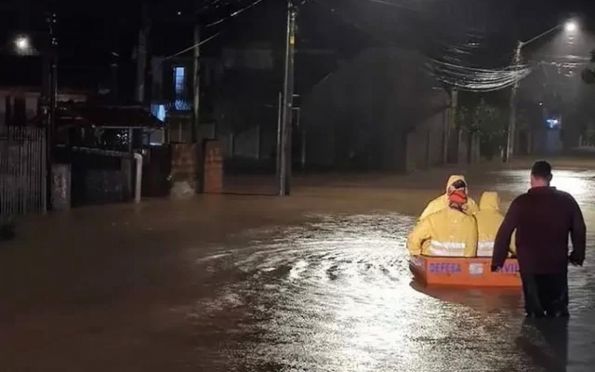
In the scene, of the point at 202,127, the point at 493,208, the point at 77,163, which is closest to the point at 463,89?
the point at 202,127

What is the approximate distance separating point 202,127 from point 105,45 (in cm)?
565

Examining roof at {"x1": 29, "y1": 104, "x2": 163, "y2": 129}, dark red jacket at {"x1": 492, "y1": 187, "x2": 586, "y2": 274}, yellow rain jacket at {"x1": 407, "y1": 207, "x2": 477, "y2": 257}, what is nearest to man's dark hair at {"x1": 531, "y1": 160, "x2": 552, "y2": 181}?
dark red jacket at {"x1": 492, "y1": 187, "x2": 586, "y2": 274}

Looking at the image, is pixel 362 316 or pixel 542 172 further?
pixel 362 316

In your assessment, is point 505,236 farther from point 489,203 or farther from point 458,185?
point 489,203

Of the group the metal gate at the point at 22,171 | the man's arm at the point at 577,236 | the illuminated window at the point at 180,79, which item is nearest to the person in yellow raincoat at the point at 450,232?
the man's arm at the point at 577,236

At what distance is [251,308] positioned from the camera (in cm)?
1082

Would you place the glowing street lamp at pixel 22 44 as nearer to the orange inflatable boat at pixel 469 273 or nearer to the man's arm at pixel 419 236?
the man's arm at pixel 419 236

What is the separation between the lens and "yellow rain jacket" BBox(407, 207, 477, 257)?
12195 millimetres

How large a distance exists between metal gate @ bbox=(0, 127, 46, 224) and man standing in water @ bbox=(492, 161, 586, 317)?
1184 centimetres

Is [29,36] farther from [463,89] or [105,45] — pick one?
[463,89]

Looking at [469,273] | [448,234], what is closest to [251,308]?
[448,234]

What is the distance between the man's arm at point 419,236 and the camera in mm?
12356

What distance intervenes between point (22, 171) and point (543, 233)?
12588 mm

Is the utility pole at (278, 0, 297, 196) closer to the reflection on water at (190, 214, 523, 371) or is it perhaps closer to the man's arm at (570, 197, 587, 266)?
the reflection on water at (190, 214, 523, 371)
